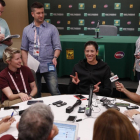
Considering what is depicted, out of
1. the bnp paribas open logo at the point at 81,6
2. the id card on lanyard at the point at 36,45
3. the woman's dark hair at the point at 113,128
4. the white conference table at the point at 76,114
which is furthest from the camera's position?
the bnp paribas open logo at the point at 81,6

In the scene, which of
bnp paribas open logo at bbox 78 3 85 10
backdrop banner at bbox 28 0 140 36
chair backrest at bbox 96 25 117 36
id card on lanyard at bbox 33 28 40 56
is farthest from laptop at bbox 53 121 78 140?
bnp paribas open logo at bbox 78 3 85 10

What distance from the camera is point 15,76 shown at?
2.59 metres

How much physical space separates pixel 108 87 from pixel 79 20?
15.3 feet

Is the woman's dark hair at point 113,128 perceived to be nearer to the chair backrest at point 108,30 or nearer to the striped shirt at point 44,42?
the striped shirt at point 44,42

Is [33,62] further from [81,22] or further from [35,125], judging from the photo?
[81,22]

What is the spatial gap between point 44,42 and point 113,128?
229cm

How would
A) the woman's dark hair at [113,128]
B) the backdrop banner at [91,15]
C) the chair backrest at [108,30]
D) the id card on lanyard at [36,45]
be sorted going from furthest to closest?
the backdrop banner at [91,15]
the chair backrest at [108,30]
the id card on lanyard at [36,45]
the woman's dark hair at [113,128]

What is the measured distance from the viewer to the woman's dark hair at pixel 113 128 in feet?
3.04

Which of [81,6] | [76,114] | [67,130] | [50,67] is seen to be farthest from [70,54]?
[67,130]

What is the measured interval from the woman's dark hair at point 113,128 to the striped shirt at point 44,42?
2204 mm

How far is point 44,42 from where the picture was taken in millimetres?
3031

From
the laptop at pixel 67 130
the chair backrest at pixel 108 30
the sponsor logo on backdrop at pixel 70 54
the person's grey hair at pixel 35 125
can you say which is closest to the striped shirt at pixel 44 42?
the sponsor logo on backdrop at pixel 70 54

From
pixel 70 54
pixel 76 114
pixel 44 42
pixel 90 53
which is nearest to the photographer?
pixel 76 114

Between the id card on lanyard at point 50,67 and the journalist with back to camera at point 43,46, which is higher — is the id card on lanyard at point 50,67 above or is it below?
below
